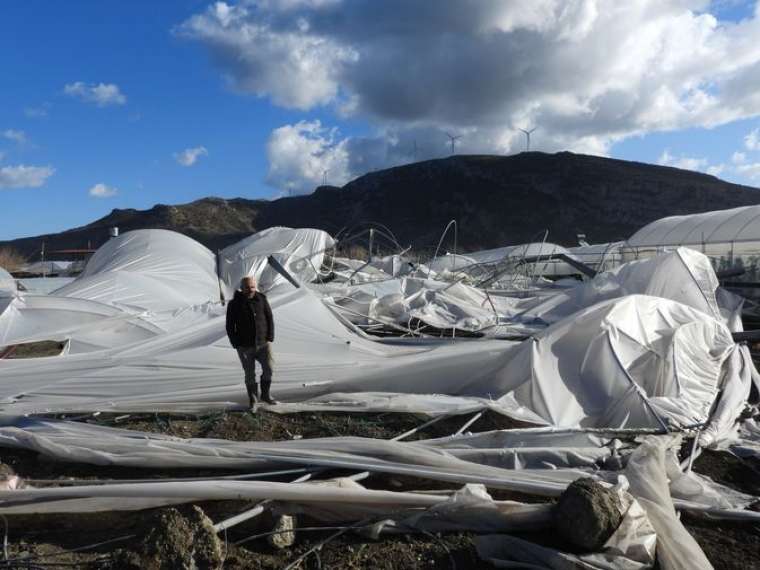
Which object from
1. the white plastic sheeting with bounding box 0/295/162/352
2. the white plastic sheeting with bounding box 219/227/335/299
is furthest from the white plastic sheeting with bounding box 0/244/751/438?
the white plastic sheeting with bounding box 219/227/335/299

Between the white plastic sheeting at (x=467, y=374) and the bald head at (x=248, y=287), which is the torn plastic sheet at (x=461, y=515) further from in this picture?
the bald head at (x=248, y=287)

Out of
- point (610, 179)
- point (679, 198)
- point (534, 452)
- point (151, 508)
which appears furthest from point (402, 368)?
point (610, 179)

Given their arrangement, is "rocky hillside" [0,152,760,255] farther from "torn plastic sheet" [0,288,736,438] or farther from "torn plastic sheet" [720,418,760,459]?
"torn plastic sheet" [720,418,760,459]

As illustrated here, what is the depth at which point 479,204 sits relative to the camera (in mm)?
80812

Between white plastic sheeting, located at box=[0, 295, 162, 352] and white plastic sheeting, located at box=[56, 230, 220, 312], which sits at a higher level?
white plastic sheeting, located at box=[56, 230, 220, 312]

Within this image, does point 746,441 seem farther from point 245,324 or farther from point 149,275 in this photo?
point 149,275

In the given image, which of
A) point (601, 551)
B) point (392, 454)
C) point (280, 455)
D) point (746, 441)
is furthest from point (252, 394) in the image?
point (746, 441)

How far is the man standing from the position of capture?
22.7 feet

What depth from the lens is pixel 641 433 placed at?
20.9ft

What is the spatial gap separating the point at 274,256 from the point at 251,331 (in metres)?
15.9

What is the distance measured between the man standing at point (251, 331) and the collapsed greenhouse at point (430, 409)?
43 cm

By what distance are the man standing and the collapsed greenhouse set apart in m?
0.43

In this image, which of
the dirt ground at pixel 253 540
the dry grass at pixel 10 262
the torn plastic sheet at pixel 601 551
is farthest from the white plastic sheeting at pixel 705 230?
the dry grass at pixel 10 262

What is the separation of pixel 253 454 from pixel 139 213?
84617mm
